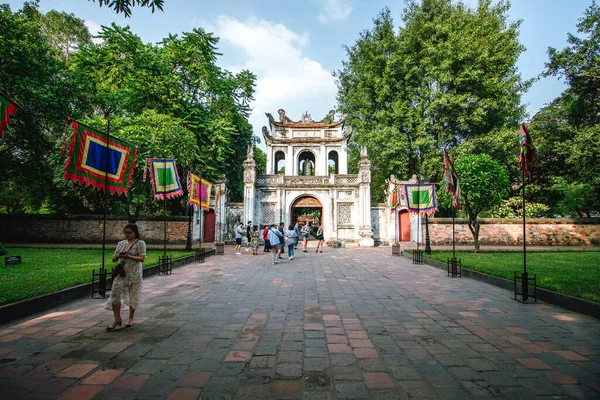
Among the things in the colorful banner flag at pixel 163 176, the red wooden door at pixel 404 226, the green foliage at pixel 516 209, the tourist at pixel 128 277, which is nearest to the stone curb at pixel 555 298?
the tourist at pixel 128 277

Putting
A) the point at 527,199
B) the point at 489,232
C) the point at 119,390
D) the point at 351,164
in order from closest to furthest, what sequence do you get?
1. the point at 119,390
2. the point at 489,232
3. the point at 527,199
4. the point at 351,164

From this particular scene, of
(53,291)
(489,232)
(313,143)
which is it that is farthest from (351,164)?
(53,291)

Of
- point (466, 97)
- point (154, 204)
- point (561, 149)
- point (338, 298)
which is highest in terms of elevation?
point (466, 97)

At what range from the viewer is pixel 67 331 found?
446cm

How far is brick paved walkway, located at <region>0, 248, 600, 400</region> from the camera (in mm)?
2930

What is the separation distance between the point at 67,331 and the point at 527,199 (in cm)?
2909

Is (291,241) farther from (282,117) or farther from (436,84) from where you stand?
(436,84)

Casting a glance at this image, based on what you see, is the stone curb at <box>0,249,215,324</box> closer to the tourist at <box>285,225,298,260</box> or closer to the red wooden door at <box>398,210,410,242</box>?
the tourist at <box>285,225,298,260</box>

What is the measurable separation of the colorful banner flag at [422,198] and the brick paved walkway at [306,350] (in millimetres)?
7766

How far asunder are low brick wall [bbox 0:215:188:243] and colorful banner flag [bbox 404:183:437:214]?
48.9ft

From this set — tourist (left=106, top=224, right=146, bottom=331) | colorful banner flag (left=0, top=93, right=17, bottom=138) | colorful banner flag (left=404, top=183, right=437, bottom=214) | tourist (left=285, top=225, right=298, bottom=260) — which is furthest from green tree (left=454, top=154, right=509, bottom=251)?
colorful banner flag (left=0, top=93, right=17, bottom=138)

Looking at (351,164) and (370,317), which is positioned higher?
(351,164)

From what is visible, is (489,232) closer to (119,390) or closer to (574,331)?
(574,331)

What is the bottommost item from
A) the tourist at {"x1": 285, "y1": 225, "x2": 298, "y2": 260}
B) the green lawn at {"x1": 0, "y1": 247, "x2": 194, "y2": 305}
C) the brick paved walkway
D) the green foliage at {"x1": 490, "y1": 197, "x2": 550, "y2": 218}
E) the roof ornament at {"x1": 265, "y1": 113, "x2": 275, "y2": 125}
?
the brick paved walkway
